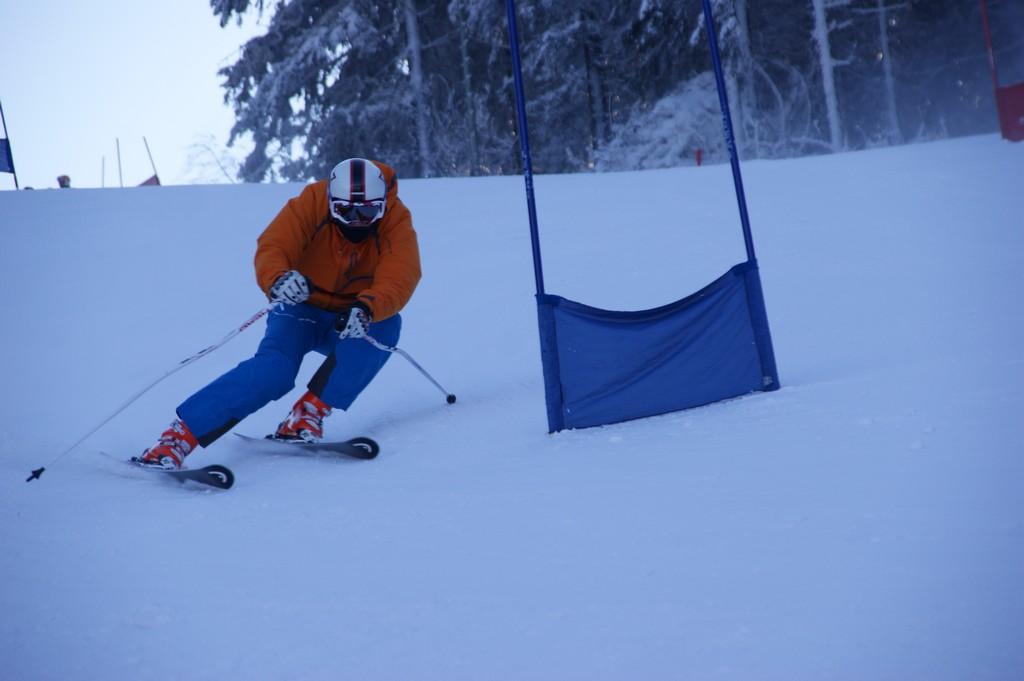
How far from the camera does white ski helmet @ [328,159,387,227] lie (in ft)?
11.9

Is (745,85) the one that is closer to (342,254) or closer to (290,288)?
(342,254)

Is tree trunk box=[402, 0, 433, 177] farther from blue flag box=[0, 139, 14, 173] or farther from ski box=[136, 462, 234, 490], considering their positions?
ski box=[136, 462, 234, 490]

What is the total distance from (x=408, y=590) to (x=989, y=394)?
1942mm

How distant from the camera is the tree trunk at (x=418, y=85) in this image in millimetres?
16547

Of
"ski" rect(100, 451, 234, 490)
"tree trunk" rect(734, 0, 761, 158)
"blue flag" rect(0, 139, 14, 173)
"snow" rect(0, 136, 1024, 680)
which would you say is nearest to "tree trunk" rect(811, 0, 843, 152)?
"tree trunk" rect(734, 0, 761, 158)

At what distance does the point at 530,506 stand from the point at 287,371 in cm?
151

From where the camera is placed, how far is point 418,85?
16.6m

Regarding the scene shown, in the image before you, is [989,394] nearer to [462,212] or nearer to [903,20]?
[462,212]

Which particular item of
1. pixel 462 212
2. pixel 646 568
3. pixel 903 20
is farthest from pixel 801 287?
pixel 903 20

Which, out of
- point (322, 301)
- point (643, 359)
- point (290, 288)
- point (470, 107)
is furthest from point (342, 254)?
point (470, 107)

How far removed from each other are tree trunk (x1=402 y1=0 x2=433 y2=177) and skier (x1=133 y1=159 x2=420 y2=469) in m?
12.9

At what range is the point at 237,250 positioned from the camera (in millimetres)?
6742

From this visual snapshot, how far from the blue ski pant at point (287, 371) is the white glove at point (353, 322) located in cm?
23

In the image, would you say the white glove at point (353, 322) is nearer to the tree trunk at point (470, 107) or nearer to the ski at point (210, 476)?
the ski at point (210, 476)
